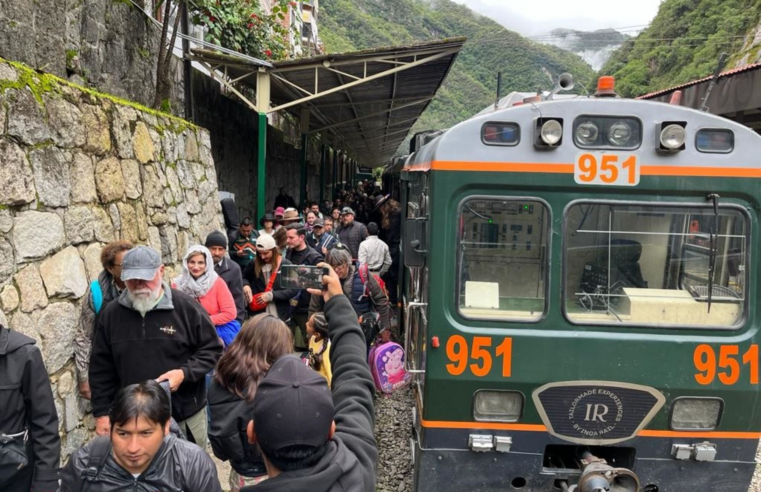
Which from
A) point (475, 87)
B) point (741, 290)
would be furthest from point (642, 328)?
point (475, 87)

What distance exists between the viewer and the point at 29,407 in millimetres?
2627

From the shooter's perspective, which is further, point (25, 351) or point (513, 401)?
point (513, 401)

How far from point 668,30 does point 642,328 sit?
40.2m

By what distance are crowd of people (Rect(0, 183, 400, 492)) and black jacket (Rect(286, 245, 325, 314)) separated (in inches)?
61.0

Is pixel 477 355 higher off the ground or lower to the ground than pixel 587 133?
lower

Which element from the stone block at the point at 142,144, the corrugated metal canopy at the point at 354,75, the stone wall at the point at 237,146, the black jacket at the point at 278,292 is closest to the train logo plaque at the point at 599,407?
the black jacket at the point at 278,292

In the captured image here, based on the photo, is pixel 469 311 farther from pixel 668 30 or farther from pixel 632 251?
pixel 668 30

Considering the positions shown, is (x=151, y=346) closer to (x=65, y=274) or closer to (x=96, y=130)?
(x=65, y=274)

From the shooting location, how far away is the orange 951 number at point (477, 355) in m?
3.69

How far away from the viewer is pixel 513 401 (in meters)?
3.73

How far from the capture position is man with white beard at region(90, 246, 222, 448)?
3.16m

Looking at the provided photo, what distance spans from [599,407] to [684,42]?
36759 millimetres

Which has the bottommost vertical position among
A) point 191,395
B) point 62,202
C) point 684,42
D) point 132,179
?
point 191,395

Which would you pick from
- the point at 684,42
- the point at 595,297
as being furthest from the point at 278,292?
the point at 684,42
